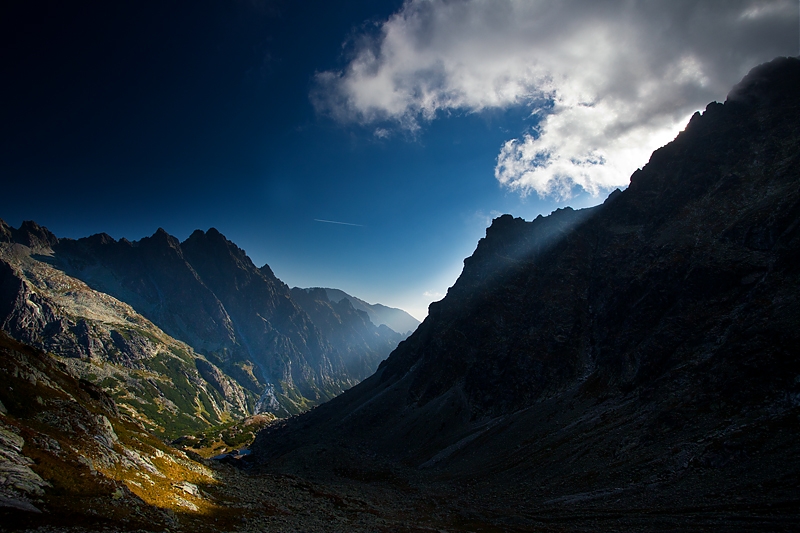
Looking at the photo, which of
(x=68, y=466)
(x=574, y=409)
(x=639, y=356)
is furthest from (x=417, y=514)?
(x=639, y=356)

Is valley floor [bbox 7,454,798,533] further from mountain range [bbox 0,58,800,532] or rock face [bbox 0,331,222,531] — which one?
rock face [bbox 0,331,222,531]

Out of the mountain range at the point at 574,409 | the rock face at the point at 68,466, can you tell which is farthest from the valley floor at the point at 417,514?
the rock face at the point at 68,466

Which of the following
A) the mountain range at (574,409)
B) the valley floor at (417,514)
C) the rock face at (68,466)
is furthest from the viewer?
the mountain range at (574,409)

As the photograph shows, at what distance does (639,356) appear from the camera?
277ft

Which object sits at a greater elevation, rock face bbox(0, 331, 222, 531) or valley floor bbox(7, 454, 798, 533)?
rock face bbox(0, 331, 222, 531)

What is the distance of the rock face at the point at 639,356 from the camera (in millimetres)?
50406

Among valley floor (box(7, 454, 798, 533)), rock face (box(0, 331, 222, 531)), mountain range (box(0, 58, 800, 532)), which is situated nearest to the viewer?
rock face (box(0, 331, 222, 531))

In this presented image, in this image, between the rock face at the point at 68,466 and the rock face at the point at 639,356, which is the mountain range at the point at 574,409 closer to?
the rock face at the point at 68,466

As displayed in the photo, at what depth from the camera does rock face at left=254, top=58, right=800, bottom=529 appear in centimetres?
5041

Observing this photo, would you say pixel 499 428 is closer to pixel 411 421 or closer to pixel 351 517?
pixel 411 421

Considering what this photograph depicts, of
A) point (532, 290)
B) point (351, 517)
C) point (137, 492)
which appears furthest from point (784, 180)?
point (137, 492)

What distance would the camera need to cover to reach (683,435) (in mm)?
54750

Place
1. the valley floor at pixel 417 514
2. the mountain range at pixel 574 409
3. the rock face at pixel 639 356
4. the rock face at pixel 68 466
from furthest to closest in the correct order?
the rock face at pixel 639 356, the mountain range at pixel 574 409, the valley floor at pixel 417 514, the rock face at pixel 68 466

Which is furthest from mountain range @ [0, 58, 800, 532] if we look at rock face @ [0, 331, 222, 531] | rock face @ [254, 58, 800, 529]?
rock face @ [254, 58, 800, 529]
